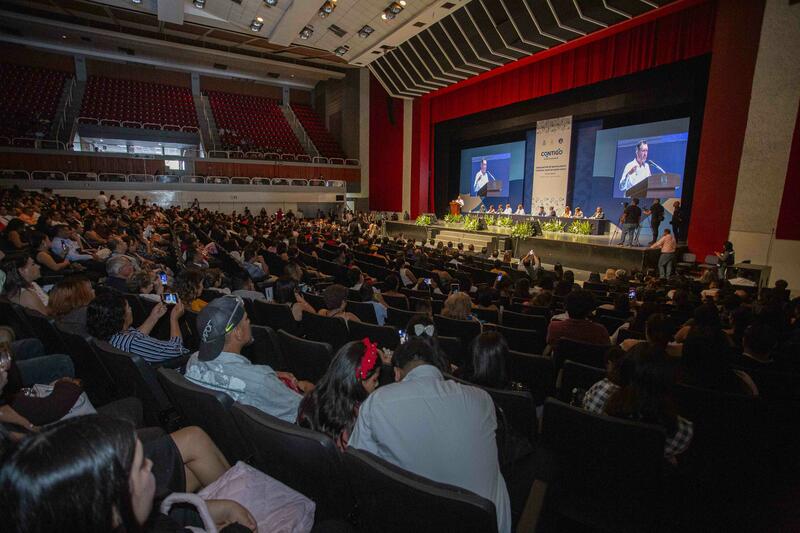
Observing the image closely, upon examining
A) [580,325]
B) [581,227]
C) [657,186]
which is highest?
[657,186]

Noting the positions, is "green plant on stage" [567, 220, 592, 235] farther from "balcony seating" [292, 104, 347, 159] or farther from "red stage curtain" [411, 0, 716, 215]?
"balcony seating" [292, 104, 347, 159]

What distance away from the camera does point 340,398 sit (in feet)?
5.70

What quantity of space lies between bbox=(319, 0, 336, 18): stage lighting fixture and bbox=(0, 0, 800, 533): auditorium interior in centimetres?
11

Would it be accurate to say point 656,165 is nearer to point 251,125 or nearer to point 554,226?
point 554,226

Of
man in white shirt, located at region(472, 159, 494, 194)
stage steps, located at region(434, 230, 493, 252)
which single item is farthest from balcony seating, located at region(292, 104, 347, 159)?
stage steps, located at region(434, 230, 493, 252)

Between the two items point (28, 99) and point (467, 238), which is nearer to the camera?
→ point (467, 238)

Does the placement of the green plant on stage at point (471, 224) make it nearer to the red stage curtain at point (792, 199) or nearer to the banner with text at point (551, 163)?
the banner with text at point (551, 163)

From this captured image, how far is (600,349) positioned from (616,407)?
4.26ft

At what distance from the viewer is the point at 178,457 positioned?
151cm

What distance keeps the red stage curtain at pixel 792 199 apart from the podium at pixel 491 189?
1060 centimetres

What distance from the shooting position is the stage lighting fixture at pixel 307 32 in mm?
14997

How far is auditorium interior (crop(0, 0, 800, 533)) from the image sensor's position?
1456 mm

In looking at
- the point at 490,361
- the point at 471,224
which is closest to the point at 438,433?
the point at 490,361

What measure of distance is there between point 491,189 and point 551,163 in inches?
149
